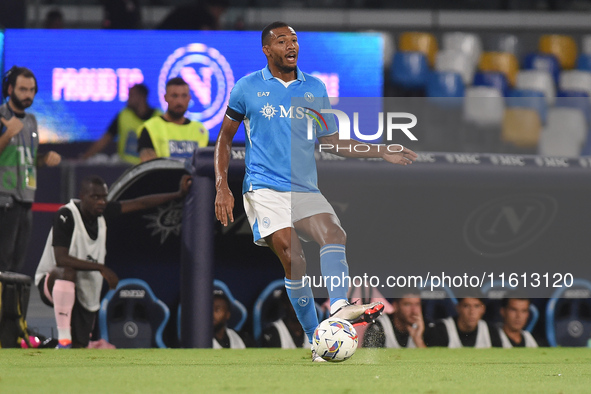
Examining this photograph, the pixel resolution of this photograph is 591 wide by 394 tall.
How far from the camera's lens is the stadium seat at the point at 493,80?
478 inches

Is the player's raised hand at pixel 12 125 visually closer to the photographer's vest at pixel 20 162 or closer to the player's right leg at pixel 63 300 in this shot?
the photographer's vest at pixel 20 162

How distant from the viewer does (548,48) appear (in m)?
12.7

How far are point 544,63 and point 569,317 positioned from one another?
23.1 feet

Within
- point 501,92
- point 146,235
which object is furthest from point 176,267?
point 501,92

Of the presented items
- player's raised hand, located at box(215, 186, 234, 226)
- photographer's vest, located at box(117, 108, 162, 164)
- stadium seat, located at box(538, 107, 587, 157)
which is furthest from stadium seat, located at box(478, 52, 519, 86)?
player's raised hand, located at box(215, 186, 234, 226)

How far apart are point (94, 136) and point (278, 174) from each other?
5.07m

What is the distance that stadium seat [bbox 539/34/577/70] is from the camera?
41.7 feet

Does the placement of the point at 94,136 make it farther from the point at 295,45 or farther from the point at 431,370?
the point at 431,370

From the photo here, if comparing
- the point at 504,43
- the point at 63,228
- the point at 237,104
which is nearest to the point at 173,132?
the point at 63,228

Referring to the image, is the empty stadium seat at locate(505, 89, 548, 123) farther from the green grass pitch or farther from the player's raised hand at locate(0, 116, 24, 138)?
the player's raised hand at locate(0, 116, 24, 138)

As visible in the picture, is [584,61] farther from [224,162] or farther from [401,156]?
[224,162]

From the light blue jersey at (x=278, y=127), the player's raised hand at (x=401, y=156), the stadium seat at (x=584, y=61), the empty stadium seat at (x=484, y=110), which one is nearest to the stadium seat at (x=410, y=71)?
the stadium seat at (x=584, y=61)

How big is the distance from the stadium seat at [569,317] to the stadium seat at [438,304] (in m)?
0.67

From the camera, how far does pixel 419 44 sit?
12305 mm
